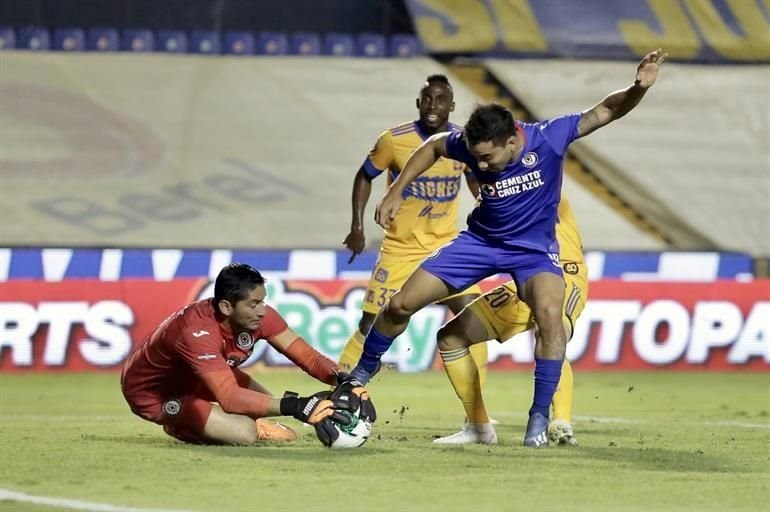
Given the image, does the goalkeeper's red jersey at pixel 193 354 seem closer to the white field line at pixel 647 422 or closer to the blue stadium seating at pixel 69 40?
the white field line at pixel 647 422

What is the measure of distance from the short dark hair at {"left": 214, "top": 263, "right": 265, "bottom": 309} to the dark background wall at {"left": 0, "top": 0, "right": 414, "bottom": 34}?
16.0 meters

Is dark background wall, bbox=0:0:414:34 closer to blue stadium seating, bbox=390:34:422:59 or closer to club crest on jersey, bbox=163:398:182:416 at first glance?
blue stadium seating, bbox=390:34:422:59

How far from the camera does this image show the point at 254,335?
352 inches

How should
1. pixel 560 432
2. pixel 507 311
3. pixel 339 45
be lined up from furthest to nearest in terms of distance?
pixel 339 45 < pixel 507 311 < pixel 560 432

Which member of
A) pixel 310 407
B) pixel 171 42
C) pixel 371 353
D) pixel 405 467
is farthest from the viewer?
pixel 171 42

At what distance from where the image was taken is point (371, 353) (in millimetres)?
9289

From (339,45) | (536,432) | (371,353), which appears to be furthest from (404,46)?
(536,432)

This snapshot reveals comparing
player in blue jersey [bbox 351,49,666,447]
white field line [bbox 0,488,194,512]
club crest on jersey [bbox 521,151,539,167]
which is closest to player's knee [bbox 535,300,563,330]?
player in blue jersey [bbox 351,49,666,447]

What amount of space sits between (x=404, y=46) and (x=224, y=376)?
16.1 meters

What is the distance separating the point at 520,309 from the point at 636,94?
61.5 inches

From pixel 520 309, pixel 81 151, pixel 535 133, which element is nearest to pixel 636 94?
pixel 535 133

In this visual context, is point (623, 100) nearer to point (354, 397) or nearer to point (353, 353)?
point (354, 397)

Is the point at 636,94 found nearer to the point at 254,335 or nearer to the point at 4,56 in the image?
the point at 254,335

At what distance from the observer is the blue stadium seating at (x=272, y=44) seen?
23.9m
